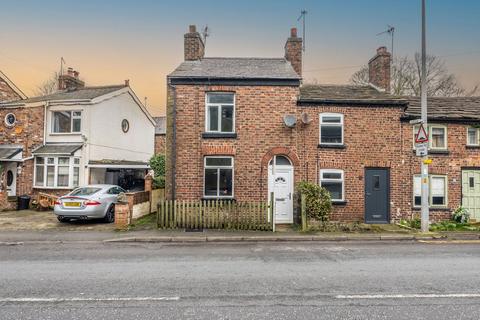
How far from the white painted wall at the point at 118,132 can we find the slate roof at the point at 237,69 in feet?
27.0

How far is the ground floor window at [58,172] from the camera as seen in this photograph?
18281mm

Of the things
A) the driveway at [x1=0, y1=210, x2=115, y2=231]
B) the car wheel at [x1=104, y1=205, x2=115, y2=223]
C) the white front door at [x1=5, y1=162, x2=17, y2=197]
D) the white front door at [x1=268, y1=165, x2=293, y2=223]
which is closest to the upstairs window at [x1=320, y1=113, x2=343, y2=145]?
the white front door at [x1=268, y1=165, x2=293, y2=223]

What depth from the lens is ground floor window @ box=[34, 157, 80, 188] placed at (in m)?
18.3

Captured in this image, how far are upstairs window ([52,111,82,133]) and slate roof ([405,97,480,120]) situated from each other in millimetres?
18082

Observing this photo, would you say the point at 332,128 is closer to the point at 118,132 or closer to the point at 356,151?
the point at 356,151

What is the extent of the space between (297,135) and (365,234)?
4.92 m

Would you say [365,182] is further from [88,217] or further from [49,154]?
[49,154]

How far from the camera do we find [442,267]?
273 inches

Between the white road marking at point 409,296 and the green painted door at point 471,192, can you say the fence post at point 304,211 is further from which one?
the green painted door at point 471,192

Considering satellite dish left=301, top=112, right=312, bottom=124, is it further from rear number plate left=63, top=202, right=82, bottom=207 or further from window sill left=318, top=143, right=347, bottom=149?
rear number plate left=63, top=202, right=82, bottom=207

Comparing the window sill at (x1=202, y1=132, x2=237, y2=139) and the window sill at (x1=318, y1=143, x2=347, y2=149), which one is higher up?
the window sill at (x1=202, y1=132, x2=237, y2=139)

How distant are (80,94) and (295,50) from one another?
14.5 meters

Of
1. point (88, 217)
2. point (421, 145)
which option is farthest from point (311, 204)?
point (88, 217)

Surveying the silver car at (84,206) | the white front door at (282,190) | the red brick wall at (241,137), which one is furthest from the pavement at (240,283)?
the red brick wall at (241,137)
